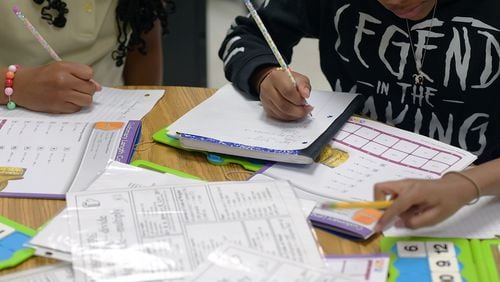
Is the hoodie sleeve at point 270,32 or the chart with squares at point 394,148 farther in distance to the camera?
the hoodie sleeve at point 270,32

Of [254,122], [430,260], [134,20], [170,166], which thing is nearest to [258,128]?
[254,122]

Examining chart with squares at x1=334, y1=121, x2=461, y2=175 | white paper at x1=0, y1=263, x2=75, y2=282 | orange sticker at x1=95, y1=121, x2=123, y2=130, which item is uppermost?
chart with squares at x1=334, y1=121, x2=461, y2=175

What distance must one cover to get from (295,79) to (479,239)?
0.41 metres

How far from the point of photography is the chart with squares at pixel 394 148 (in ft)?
3.19

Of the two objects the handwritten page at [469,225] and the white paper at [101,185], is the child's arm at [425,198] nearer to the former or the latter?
the handwritten page at [469,225]

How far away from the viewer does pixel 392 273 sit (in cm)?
75

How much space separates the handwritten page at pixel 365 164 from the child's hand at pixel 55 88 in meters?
0.39

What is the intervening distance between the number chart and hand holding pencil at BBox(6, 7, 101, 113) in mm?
610

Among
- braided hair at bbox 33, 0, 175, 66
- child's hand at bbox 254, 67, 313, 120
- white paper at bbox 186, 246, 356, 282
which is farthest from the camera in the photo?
braided hair at bbox 33, 0, 175, 66

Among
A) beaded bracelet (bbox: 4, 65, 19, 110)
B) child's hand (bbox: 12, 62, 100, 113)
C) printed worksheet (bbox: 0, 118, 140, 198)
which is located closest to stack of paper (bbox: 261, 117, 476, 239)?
printed worksheet (bbox: 0, 118, 140, 198)

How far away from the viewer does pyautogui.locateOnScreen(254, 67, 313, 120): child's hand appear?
3.51 ft

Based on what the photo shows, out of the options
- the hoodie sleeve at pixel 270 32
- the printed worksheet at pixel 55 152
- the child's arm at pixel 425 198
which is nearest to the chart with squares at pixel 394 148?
the child's arm at pixel 425 198

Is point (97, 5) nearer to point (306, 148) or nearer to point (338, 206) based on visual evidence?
point (306, 148)

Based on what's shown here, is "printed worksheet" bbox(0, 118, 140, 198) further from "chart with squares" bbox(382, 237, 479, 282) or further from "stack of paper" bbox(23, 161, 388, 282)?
"chart with squares" bbox(382, 237, 479, 282)
